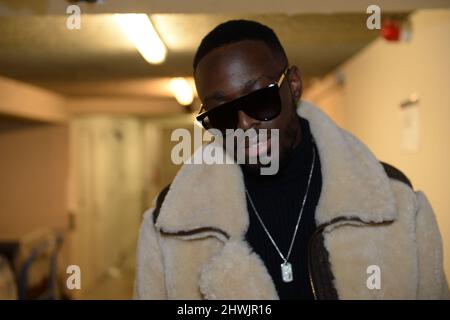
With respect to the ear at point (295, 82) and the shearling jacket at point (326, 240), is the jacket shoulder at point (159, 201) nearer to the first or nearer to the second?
the shearling jacket at point (326, 240)

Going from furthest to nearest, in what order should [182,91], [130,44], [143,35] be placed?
[182,91] < [130,44] < [143,35]

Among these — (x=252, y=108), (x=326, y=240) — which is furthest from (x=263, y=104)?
(x=326, y=240)

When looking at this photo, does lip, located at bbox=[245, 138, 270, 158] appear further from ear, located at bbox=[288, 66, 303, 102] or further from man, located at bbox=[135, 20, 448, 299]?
ear, located at bbox=[288, 66, 303, 102]

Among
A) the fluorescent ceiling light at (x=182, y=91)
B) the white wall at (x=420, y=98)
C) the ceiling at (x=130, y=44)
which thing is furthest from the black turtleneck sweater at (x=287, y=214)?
Result: the fluorescent ceiling light at (x=182, y=91)

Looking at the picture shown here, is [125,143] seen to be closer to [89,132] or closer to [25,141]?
[89,132]

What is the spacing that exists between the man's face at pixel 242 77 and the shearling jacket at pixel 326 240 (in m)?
0.13

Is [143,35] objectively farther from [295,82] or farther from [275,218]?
[275,218]

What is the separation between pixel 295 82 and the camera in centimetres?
90

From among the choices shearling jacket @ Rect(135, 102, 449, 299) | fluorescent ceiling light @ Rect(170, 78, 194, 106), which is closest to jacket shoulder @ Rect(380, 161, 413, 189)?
shearling jacket @ Rect(135, 102, 449, 299)

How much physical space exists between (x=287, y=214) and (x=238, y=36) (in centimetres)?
33

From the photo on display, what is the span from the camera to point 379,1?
952 mm

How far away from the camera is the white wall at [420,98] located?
121 centimetres
